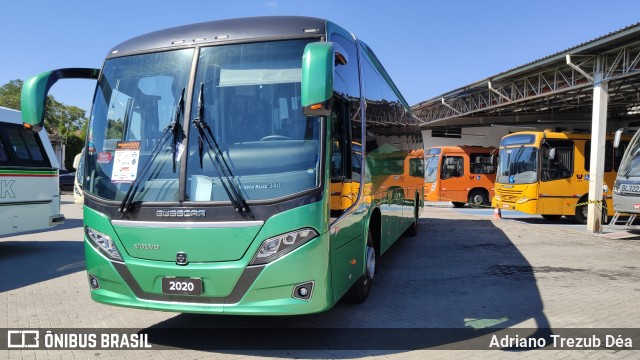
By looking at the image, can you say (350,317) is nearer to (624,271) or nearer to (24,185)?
(624,271)

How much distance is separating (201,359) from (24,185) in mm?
6889

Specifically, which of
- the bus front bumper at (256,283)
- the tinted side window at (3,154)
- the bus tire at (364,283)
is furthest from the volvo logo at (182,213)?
the tinted side window at (3,154)

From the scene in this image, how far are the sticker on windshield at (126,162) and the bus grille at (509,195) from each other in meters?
13.6

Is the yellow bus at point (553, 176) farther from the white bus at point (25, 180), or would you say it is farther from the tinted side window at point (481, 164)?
the white bus at point (25, 180)

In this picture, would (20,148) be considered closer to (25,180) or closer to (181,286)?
(25,180)

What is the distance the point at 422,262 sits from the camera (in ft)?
28.4

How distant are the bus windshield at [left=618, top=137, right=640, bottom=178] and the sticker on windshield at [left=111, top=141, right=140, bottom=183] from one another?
38.1 feet

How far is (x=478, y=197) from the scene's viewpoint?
22.5m

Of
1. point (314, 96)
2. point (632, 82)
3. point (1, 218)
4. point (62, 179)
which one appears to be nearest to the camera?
point (314, 96)

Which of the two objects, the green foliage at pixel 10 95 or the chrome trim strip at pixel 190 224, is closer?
the chrome trim strip at pixel 190 224

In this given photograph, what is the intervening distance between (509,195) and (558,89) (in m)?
3.86

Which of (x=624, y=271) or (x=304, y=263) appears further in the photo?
(x=624, y=271)

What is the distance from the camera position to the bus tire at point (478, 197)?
73.7 ft

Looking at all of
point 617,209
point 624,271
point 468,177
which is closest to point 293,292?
point 624,271
